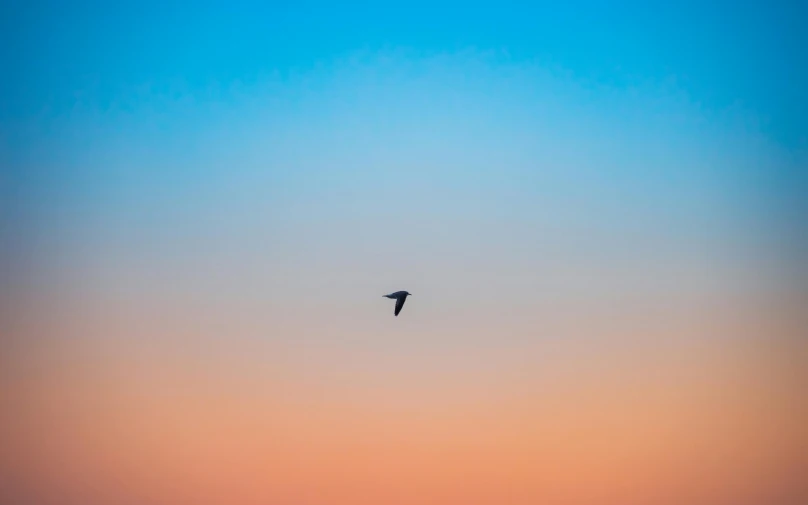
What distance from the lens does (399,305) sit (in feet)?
59.3
